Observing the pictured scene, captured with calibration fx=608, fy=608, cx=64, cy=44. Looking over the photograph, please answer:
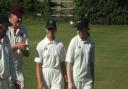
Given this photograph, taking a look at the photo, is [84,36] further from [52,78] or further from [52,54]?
[52,78]

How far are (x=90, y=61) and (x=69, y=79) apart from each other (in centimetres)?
55

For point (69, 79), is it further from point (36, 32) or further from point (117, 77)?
point (36, 32)

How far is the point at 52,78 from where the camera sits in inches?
448

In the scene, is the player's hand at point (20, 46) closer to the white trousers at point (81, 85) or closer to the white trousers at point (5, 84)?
the white trousers at point (81, 85)

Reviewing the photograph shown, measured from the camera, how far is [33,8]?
40.4 meters

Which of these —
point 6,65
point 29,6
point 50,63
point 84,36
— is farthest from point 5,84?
point 29,6

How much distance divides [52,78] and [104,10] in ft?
88.3

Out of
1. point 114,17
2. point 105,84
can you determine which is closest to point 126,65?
point 105,84

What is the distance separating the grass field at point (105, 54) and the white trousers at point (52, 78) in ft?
16.3

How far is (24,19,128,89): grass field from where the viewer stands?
17.5 metres

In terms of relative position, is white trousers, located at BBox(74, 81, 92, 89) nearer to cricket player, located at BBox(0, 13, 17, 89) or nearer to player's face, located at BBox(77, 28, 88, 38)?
player's face, located at BBox(77, 28, 88, 38)

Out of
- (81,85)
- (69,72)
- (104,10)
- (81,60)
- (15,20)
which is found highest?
(15,20)

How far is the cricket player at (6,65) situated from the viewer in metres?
9.73

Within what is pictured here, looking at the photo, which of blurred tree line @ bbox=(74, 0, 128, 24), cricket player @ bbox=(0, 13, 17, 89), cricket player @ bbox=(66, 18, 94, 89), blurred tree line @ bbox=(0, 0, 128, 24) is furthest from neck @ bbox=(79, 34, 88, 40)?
blurred tree line @ bbox=(74, 0, 128, 24)
